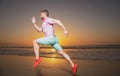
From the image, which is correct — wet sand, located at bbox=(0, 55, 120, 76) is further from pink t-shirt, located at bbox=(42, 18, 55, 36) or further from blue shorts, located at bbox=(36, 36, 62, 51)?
pink t-shirt, located at bbox=(42, 18, 55, 36)

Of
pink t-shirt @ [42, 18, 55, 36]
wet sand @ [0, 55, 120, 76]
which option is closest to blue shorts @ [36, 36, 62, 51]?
pink t-shirt @ [42, 18, 55, 36]

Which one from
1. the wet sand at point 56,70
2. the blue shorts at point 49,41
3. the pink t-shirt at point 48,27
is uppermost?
the pink t-shirt at point 48,27

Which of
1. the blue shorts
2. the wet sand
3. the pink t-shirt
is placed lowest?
the wet sand

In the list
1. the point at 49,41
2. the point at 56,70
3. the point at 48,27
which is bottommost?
the point at 56,70

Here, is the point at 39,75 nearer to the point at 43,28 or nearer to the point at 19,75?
the point at 19,75

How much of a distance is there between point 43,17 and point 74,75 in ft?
5.45

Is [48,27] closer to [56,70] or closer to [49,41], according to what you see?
[49,41]

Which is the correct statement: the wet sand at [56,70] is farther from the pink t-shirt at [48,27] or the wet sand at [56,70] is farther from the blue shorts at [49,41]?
the pink t-shirt at [48,27]

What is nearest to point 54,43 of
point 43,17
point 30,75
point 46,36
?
point 46,36

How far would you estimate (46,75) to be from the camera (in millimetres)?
5910

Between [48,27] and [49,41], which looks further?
[48,27]

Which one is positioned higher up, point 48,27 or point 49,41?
point 48,27

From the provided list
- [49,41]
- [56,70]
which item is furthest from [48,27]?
[56,70]

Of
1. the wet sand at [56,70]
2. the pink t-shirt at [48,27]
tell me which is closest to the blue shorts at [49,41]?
the pink t-shirt at [48,27]
